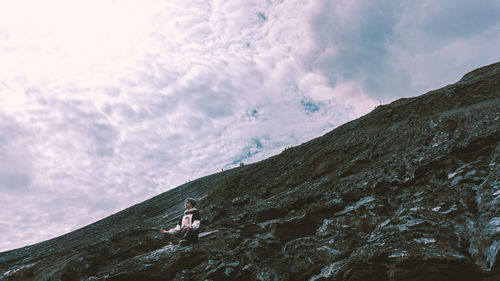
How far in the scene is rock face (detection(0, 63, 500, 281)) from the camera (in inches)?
278

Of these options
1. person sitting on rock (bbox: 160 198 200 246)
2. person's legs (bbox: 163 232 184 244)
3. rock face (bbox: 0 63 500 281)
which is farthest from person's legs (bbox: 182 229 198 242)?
person's legs (bbox: 163 232 184 244)

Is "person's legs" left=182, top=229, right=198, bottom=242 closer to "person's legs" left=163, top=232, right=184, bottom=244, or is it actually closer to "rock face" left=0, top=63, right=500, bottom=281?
"rock face" left=0, top=63, right=500, bottom=281

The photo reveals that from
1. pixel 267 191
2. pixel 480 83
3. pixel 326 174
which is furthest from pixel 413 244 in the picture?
pixel 480 83

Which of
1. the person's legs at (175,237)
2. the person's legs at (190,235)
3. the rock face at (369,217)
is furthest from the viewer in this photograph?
the person's legs at (175,237)

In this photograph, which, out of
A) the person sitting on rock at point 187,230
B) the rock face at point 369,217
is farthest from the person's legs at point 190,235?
the rock face at point 369,217

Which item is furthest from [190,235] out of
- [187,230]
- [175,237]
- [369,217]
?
[369,217]

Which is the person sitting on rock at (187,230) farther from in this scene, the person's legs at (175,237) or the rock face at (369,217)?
the rock face at (369,217)

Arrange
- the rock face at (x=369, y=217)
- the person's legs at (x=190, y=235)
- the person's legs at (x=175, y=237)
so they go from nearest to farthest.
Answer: the rock face at (x=369, y=217), the person's legs at (x=190, y=235), the person's legs at (x=175, y=237)

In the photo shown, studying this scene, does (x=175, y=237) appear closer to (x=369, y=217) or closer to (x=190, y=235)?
(x=190, y=235)

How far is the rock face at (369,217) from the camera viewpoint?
23.2ft

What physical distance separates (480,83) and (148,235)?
838 inches

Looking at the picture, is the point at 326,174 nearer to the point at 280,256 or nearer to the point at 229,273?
the point at 280,256

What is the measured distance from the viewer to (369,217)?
9805mm

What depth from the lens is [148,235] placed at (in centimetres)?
1418
